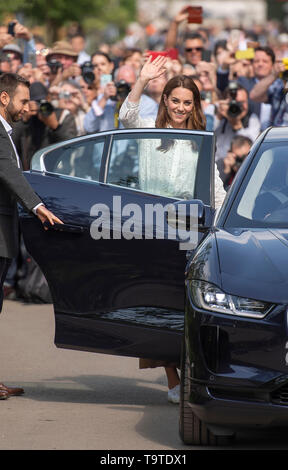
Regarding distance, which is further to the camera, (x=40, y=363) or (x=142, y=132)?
(x=40, y=363)

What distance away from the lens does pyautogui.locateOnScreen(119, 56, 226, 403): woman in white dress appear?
274 inches

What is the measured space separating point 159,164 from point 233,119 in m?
5.76

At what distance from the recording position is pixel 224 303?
5.26m

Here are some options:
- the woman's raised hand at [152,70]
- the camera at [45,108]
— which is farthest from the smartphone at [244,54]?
the woman's raised hand at [152,70]

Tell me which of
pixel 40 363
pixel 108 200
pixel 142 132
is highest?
pixel 142 132

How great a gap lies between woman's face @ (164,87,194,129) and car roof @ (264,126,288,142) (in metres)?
1.02

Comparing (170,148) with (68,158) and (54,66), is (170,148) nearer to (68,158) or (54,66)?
(68,158)

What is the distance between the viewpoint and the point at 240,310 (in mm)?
5207

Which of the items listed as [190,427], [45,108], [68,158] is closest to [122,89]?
[45,108]

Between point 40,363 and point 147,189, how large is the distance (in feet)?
6.59

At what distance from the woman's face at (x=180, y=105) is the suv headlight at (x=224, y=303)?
2470 millimetres
